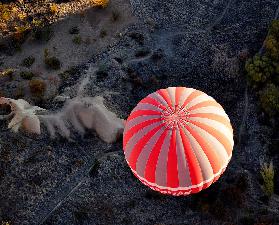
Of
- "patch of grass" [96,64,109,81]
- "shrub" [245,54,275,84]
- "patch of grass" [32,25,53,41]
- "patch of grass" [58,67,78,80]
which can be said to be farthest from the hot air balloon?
"patch of grass" [32,25,53,41]

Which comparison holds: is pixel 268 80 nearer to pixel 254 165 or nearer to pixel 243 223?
pixel 254 165

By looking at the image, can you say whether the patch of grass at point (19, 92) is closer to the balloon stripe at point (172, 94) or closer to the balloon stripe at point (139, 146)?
A: the balloon stripe at point (139, 146)

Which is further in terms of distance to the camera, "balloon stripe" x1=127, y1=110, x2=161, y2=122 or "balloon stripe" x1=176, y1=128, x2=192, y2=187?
"balloon stripe" x1=127, y1=110, x2=161, y2=122

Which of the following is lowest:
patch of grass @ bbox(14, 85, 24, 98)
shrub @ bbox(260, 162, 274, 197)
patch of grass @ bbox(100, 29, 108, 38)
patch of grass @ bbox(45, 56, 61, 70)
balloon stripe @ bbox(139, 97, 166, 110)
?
shrub @ bbox(260, 162, 274, 197)

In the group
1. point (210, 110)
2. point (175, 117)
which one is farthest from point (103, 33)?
point (175, 117)

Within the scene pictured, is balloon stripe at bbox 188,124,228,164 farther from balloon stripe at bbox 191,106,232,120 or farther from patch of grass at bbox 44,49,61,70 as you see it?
patch of grass at bbox 44,49,61,70

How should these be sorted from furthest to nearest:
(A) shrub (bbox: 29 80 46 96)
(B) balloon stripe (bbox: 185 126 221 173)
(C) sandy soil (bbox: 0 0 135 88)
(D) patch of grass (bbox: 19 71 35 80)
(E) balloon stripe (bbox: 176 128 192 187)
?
(C) sandy soil (bbox: 0 0 135 88) < (D) patch of grass (bbox: 19 71 35 80) < (A) shrub (bbox: 29 80 46 96) < (B) balloon stripe (bbox: 185 126 221 173) < (E) balloon stripe (bbox: 176 128 192 187)

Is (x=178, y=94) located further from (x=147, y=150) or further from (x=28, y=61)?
(x=28, y=61)
